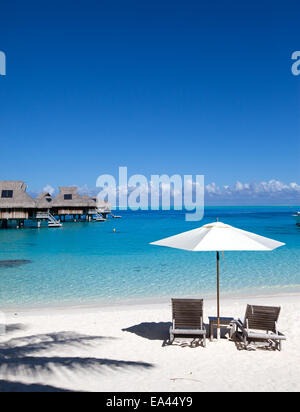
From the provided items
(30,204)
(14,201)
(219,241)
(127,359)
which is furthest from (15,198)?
(219,241)

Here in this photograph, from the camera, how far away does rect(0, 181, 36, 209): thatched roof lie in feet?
133

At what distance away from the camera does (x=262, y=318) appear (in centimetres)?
581

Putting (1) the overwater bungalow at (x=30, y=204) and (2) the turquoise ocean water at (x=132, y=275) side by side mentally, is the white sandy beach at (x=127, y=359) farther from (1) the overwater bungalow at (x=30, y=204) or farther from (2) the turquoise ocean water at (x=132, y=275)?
(1) the overwater bungalow at (x=30, y=204)

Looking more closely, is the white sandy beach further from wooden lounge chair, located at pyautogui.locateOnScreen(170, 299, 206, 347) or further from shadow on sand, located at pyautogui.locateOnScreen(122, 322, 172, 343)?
wooden lounge chair, located at pyautogui.locateOnScreen(170, 299, 206, 347)

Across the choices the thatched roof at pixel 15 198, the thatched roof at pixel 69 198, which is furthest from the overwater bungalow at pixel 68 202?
the thatched roof at pixel 15 198

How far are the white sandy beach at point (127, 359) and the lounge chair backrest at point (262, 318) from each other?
407 mm

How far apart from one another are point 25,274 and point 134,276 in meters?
4.74

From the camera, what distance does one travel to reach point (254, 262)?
1700cm

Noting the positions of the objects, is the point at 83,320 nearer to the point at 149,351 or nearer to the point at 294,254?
the point at 149,351

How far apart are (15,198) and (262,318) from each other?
39.6 metres

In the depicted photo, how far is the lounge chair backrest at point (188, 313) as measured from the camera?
5.86 metres

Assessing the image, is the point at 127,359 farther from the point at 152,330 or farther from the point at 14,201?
the point at 14,201

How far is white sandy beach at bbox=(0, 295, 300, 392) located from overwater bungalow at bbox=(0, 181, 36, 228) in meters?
35.5
